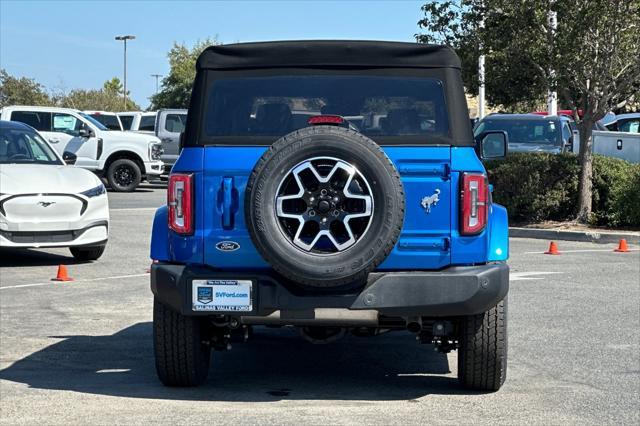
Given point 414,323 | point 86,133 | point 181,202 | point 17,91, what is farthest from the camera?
point 17,91

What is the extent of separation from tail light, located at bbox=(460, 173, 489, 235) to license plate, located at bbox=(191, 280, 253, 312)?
50.1 inches

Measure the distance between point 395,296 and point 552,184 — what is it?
13947 millimetres

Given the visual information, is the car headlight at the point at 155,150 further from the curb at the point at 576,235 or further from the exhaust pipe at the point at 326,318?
the exhaust pipe at the point at 326,318

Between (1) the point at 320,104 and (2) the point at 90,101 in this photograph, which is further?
(2) the point at 90,101

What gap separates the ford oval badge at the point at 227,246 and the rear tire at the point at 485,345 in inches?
57.6

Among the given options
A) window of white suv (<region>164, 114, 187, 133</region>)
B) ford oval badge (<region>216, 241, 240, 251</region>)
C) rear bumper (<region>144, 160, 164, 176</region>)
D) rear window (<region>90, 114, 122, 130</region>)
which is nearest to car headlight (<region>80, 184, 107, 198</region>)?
ford oval badge (<region>216, 241, 240, 251</region>)

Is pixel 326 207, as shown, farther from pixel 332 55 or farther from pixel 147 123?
pixel 147 123

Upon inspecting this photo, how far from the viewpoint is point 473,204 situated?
22.2ft

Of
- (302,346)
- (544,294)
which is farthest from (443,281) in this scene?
(544,294)

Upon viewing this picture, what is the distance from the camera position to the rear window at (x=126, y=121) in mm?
37625

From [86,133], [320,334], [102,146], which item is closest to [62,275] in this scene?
[320,334]

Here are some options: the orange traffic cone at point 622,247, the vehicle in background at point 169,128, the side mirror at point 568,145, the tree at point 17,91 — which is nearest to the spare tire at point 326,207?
the orange traffic cone at point 622,247

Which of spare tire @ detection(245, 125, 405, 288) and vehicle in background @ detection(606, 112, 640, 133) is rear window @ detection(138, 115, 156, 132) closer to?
vehicle in background @ detection(606, 112, 640, 133)

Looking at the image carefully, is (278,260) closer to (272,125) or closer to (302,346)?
(272,125)
